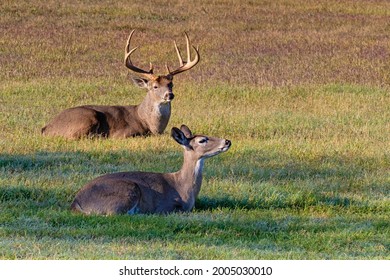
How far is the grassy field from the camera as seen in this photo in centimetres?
1050

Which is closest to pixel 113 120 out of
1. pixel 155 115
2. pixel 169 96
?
pixel 155 115

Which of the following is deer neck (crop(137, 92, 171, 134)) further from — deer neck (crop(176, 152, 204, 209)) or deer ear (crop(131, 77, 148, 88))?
deer neck (crop(176, 152, 204, 209))

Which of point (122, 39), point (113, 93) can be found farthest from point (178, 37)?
point (113, 93)

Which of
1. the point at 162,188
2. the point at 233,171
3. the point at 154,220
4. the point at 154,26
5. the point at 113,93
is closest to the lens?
the point at 154,220

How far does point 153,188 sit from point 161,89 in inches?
243

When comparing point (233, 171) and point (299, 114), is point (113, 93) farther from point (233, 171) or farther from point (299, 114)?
point (233, 171)

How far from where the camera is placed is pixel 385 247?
10.3 meters

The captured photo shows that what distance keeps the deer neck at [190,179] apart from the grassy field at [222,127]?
7.3 inches

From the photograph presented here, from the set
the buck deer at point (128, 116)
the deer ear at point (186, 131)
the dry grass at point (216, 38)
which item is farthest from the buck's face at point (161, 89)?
the dry grass at point (216, 38)

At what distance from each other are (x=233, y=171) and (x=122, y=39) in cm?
1645

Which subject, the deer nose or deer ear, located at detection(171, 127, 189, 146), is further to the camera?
the deer nose

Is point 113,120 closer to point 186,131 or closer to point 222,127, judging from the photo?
point 222,127

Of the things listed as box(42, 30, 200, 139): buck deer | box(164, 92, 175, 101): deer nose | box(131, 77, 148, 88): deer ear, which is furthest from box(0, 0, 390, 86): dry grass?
box(164, 92, 175, 101): deer nose

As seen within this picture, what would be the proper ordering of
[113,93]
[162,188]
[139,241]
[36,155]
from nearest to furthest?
Result: 1. [139,241]
2. [162,188]
3. [36,155]
4. [113,93]
